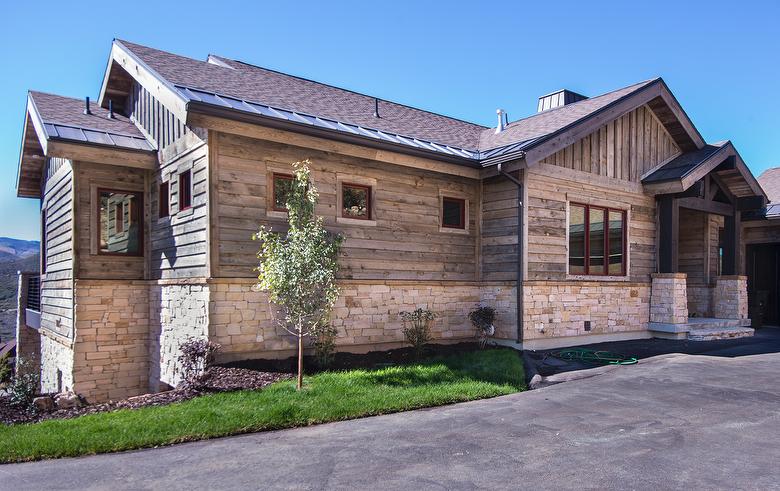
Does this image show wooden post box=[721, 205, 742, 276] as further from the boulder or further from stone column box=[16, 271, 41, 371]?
stone column box=[16, 271, 41, 371]

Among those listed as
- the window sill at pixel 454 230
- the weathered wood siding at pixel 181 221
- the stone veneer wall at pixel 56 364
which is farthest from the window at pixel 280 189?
the stone veneer wall at pixel 56 364

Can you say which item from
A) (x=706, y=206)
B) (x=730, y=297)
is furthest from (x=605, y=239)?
(x=730, y=297)

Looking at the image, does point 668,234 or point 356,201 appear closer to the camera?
point 356,201

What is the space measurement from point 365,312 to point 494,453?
5947 millimetres

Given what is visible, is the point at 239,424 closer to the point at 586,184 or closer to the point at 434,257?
the point at 434,257

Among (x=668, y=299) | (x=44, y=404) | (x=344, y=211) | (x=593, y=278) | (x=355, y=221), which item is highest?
(x=344, y=211)

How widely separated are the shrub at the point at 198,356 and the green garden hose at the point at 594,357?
22.6ft

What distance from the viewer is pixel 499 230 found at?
1288 centimetres

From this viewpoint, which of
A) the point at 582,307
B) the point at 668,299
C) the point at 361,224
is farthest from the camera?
the point at 668,299

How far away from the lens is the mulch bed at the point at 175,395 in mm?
7578

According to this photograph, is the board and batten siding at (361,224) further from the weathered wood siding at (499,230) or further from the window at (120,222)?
the window at (120,222)

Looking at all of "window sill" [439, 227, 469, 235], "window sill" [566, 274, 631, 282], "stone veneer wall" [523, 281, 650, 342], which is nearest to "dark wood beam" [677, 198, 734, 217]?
"stone veneer wall" [523, 281, 650, 342]

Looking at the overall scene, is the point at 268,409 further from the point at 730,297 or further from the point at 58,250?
the point at 730,297

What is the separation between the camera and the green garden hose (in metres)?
11.0
